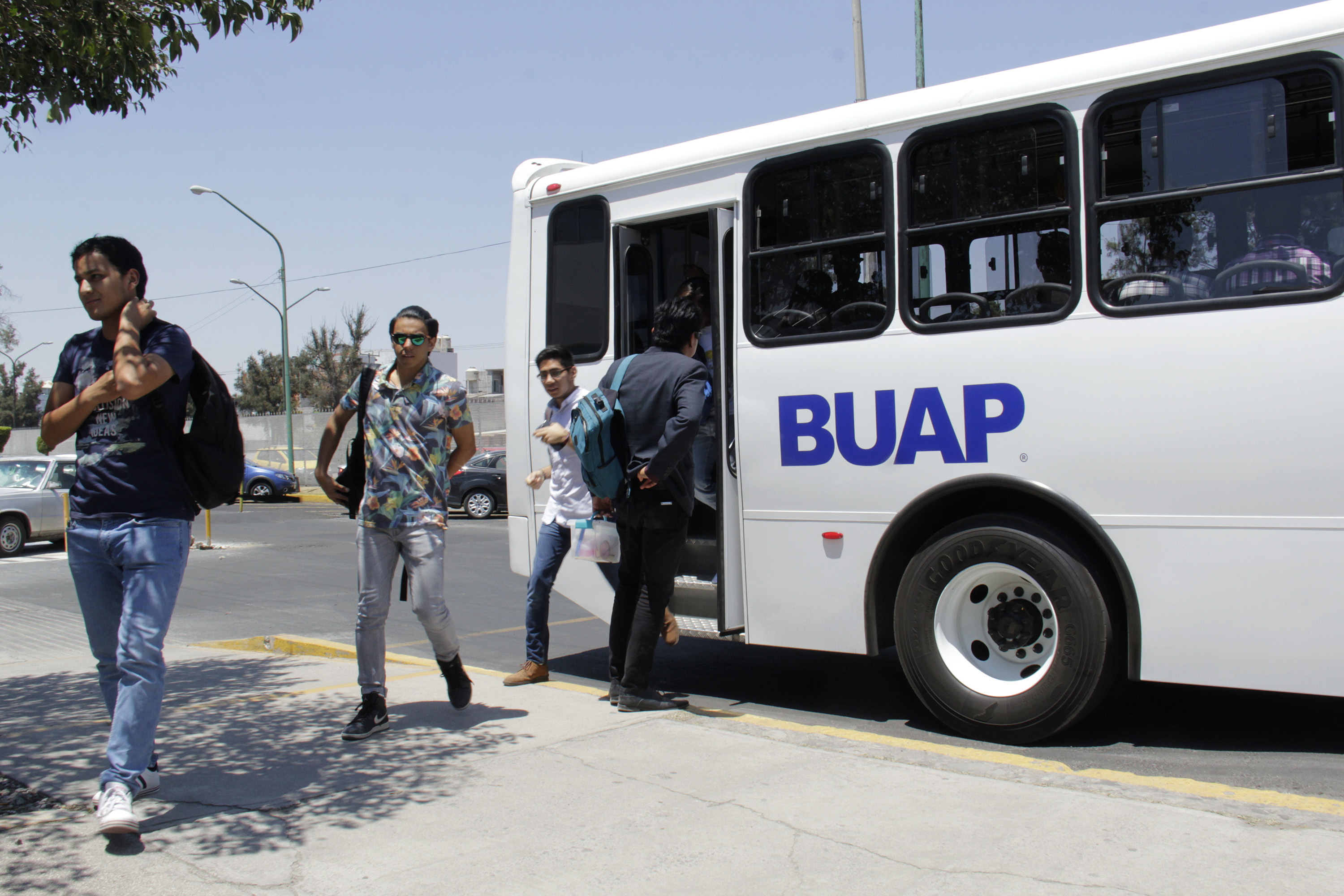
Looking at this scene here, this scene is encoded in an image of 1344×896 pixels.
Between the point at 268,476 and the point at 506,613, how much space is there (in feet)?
78.4

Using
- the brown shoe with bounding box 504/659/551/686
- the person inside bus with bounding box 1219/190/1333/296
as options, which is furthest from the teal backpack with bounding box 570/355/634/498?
the person inside bus with bounding box 1219/190/1333/296

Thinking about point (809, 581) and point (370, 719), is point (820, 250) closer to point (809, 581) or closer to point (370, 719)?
point (809, 581)

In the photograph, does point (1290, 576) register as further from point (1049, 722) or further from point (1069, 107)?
point (1069, 107)

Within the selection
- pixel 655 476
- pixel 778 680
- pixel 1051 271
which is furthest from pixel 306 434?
pixel 1051 271

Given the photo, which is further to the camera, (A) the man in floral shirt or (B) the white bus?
(A) the man in floral shirt

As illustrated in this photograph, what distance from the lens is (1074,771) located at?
4590 millimetres

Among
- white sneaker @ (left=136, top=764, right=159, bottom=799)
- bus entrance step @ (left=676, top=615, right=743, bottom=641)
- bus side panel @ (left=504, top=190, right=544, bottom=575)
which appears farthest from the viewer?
bus side panel @ (left=504, top=190, right=544, bottom=575)

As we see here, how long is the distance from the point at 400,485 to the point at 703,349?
2.32 m

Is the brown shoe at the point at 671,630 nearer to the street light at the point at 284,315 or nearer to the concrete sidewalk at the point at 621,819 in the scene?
the concrete sidewalk at the point at 621,819

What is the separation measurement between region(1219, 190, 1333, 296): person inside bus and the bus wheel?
1.35m

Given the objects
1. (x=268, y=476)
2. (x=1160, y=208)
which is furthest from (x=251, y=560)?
(x=268, y=476)

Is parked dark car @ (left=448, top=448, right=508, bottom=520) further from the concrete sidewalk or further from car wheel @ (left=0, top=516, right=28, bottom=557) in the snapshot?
the concrete sidewalk

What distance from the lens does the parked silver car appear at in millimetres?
16844

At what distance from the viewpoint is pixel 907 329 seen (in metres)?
5.41
